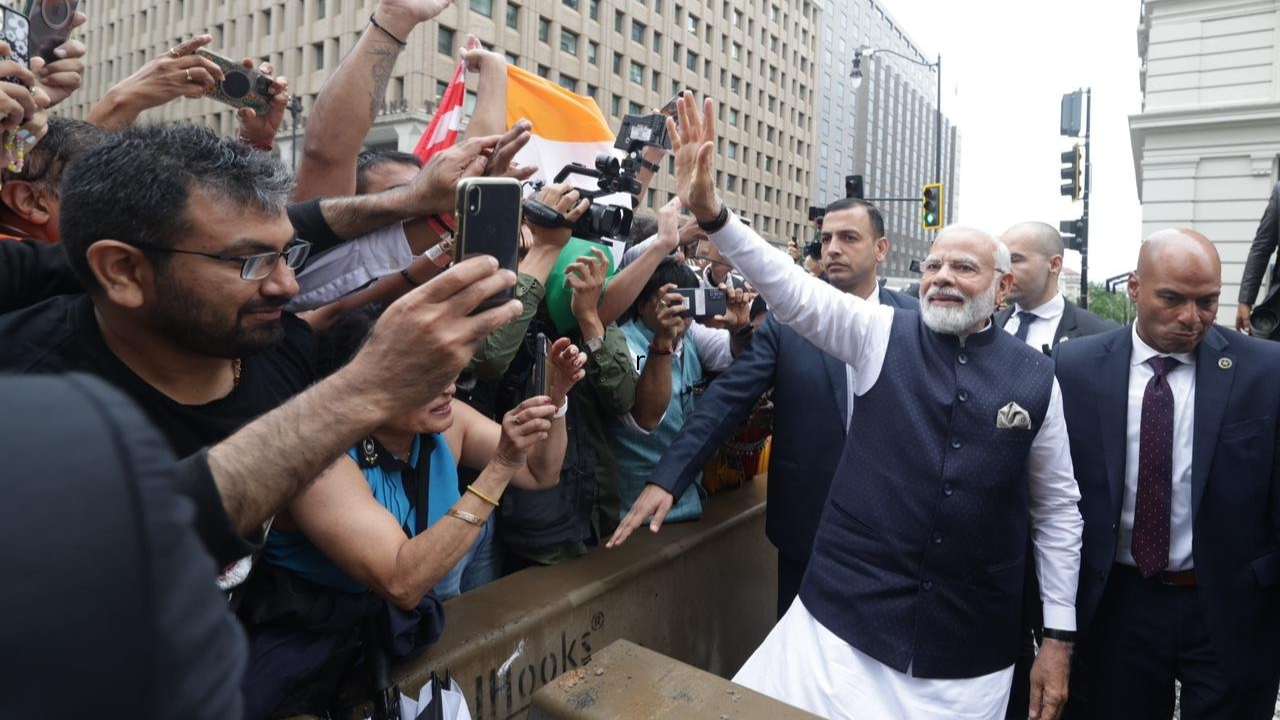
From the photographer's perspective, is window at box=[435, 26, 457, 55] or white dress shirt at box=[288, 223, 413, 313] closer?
white dress shirt at box=[288, 223, 413, 313]

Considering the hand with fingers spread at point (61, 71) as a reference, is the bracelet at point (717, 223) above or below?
below

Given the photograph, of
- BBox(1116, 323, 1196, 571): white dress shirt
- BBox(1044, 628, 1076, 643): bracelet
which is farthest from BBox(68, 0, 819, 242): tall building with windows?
BBox(1044, 628, 1076, 643): bracelet

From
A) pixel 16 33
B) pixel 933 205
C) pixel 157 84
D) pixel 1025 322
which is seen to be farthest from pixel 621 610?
pixel 933 205

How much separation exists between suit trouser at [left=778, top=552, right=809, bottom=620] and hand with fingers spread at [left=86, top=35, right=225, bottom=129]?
9.29 ft

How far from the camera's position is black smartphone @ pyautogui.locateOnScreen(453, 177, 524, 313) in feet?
4.04

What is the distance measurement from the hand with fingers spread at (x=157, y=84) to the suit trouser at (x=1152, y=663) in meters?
3.55

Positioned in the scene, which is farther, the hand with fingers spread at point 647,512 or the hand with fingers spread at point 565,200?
the hand with fingers spread at point 647,512

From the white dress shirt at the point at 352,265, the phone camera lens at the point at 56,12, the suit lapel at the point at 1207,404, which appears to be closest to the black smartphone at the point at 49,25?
the phone camera lens at the point at 56,12

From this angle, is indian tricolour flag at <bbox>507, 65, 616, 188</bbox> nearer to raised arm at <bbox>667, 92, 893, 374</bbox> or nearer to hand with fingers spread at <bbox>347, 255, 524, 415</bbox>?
raised arm at <bbox>667, 92, 893, 374</bbox>

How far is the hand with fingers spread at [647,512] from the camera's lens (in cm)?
284

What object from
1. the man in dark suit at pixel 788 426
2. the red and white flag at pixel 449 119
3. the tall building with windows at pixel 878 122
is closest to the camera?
the man in dark suit at pixel 788 426

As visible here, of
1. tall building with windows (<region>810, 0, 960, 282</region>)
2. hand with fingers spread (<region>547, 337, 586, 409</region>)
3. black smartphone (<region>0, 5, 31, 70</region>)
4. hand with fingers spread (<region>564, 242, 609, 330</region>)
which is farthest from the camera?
tall building with windows (<region>810, 0, 960, 282</region>)

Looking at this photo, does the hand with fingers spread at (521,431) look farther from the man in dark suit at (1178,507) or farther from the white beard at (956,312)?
the man in dark suit at (1178,507)

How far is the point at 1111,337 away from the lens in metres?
3.07
